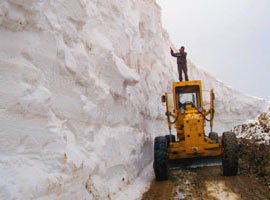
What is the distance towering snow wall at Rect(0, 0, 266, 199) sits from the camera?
328 centimetres

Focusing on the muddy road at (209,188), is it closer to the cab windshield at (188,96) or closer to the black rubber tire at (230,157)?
the black rubber tire at (230,157)

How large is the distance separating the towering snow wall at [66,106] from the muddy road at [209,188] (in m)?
0.60

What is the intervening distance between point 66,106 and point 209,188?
3854 mm

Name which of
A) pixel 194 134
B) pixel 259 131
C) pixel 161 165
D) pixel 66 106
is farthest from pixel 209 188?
pixel 259 131

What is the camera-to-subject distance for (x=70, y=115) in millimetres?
4633

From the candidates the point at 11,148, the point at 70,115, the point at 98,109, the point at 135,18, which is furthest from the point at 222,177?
the point at 135,18

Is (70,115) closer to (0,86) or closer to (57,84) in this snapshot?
(57,84)

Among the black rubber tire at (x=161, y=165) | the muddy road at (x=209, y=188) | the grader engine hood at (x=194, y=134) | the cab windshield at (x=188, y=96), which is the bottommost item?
the muddy road at (x=209, y=188)

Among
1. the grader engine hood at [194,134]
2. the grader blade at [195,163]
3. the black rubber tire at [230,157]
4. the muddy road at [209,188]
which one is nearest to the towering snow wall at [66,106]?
the muddy road at [209,188]

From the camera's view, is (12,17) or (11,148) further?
(12,17)

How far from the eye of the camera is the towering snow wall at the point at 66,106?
3277 millimetres

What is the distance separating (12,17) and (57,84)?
1.32m

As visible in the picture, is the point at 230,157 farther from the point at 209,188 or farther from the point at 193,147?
the point at 209,188

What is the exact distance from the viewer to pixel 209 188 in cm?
602
